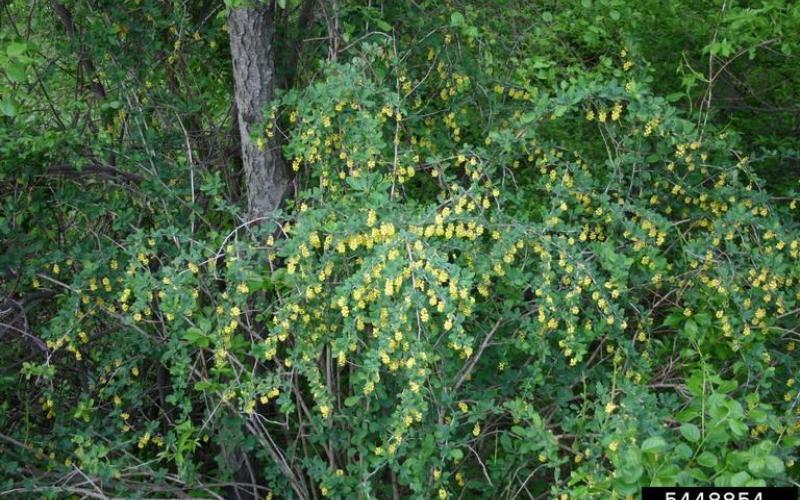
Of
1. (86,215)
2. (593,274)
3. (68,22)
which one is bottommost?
(593,274)

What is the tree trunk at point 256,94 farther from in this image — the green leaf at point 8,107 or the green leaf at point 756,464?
the green leaf at point 756,464

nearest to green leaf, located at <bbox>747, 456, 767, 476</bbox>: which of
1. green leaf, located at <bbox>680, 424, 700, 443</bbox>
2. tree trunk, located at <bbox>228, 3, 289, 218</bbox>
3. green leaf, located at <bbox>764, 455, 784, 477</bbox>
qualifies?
green leaf, located at <bbox>764, 455, 784, 477</bbox>

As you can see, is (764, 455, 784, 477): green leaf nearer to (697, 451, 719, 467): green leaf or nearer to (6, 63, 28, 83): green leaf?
(697, 451, 719, 467): green leaf

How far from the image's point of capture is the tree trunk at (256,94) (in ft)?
12.4

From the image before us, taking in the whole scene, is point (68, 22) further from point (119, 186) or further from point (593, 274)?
point (593, 274)

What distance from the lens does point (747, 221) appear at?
3455mm

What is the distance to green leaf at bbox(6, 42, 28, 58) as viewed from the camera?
2611mm

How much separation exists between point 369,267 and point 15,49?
1.20 m

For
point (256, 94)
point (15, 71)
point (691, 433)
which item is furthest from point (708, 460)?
point (256, 94)

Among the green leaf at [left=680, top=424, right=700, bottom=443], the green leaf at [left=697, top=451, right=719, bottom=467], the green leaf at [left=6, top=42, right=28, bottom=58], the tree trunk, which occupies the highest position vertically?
the green leaf at [left=6, top=42, right=28, bottom=58]

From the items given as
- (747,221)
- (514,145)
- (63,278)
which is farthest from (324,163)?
(747,221)

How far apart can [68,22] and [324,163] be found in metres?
1.33

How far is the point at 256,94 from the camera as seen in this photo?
12.8ft

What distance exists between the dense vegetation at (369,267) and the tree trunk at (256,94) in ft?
0.22
